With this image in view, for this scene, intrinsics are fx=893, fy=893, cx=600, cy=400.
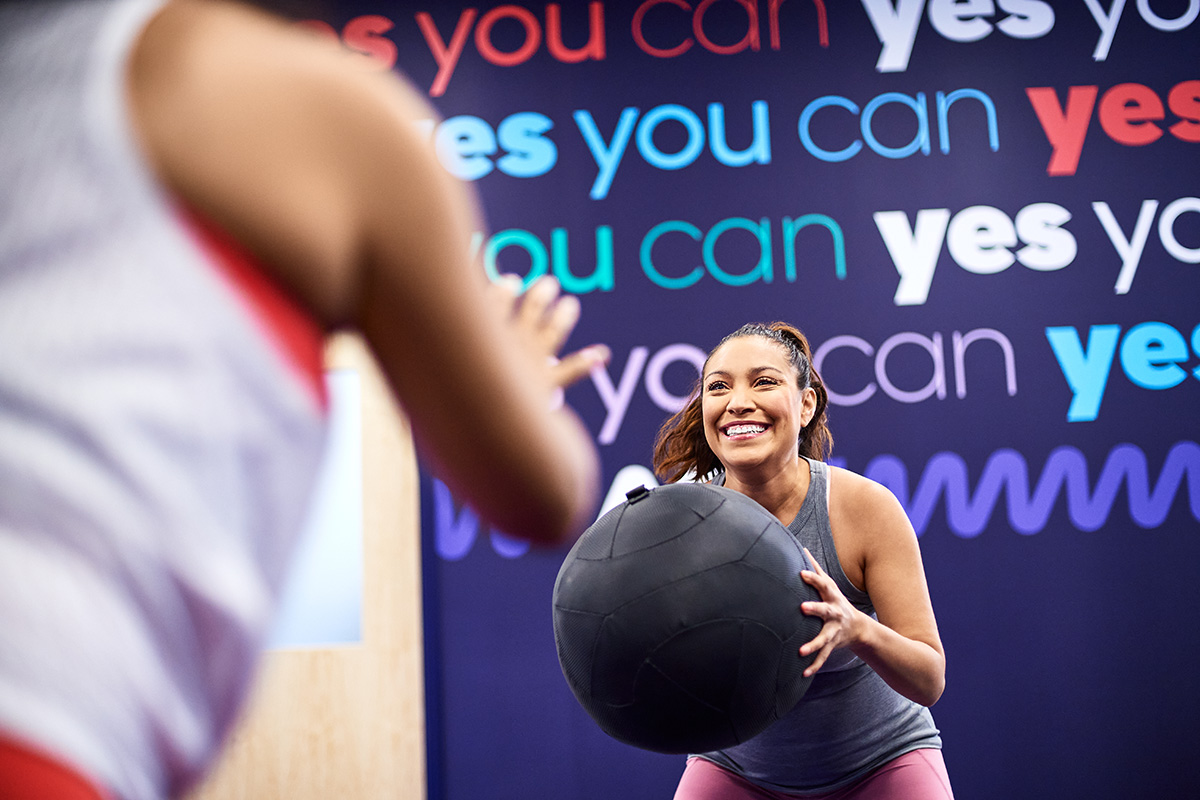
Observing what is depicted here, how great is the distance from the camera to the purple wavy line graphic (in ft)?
11.2

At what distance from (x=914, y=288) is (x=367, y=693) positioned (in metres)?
2.59

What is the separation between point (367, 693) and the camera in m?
3.14

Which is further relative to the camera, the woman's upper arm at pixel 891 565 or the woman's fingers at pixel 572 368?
the woman's upper arm at pixel 891 565

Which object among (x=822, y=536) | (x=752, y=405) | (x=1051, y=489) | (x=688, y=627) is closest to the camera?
(x=688, y=627)

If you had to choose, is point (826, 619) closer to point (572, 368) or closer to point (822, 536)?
point (822, 536)

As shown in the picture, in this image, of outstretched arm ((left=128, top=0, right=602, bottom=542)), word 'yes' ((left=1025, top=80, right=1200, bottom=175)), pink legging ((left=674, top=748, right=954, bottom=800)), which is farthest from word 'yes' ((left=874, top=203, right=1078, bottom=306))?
outstretched arm ((left=128, top=0, right=602, bottom=542))

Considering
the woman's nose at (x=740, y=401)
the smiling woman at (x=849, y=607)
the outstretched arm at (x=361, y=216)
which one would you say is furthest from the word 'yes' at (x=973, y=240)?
the outstretched arm at (x=361, y=216)

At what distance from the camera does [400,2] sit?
3.84 metres

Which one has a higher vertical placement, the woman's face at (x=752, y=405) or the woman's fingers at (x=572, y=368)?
the woman's fingers at (x=572, y=368)

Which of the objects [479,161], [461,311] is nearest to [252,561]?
[461,311]

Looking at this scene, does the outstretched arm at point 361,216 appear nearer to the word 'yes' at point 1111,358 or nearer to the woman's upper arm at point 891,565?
the woman's upper arm at point 891,565

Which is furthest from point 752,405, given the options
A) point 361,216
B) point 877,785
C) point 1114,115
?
point 1114,115

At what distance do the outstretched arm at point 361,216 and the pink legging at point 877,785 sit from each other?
169cm

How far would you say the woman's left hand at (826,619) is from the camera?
1.59 m
